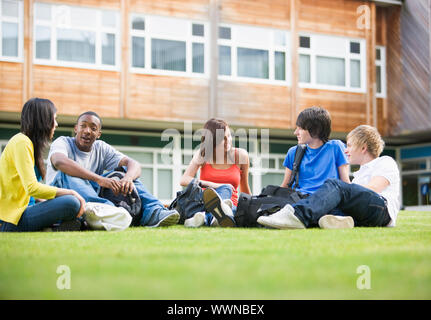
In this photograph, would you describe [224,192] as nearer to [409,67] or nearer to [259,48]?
[259,48]

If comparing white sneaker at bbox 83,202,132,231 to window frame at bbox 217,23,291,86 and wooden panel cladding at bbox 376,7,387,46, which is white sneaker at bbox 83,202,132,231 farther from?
wooden panel cladding at bbox 376,7,387,46

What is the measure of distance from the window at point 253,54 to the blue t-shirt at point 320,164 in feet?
38.2

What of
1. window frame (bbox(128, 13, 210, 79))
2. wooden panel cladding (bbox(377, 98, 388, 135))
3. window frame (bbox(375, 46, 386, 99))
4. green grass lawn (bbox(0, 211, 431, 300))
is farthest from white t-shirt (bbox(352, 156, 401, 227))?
window frame (bbox(375, 46, 386, 99))

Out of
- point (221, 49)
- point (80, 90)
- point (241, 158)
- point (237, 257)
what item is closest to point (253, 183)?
point (221, 49)

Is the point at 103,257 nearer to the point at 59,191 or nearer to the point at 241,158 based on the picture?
the point at 59,191

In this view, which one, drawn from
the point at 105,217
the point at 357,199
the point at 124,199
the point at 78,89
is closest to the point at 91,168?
the point at 124,199

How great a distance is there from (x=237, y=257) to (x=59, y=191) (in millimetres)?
2079

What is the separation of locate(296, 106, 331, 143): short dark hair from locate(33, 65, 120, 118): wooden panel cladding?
403 inches

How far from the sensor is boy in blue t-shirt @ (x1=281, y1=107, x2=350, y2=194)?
5.16m

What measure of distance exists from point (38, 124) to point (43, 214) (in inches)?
25.5

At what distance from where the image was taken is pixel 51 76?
579 inches

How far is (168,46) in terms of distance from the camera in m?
16.5
